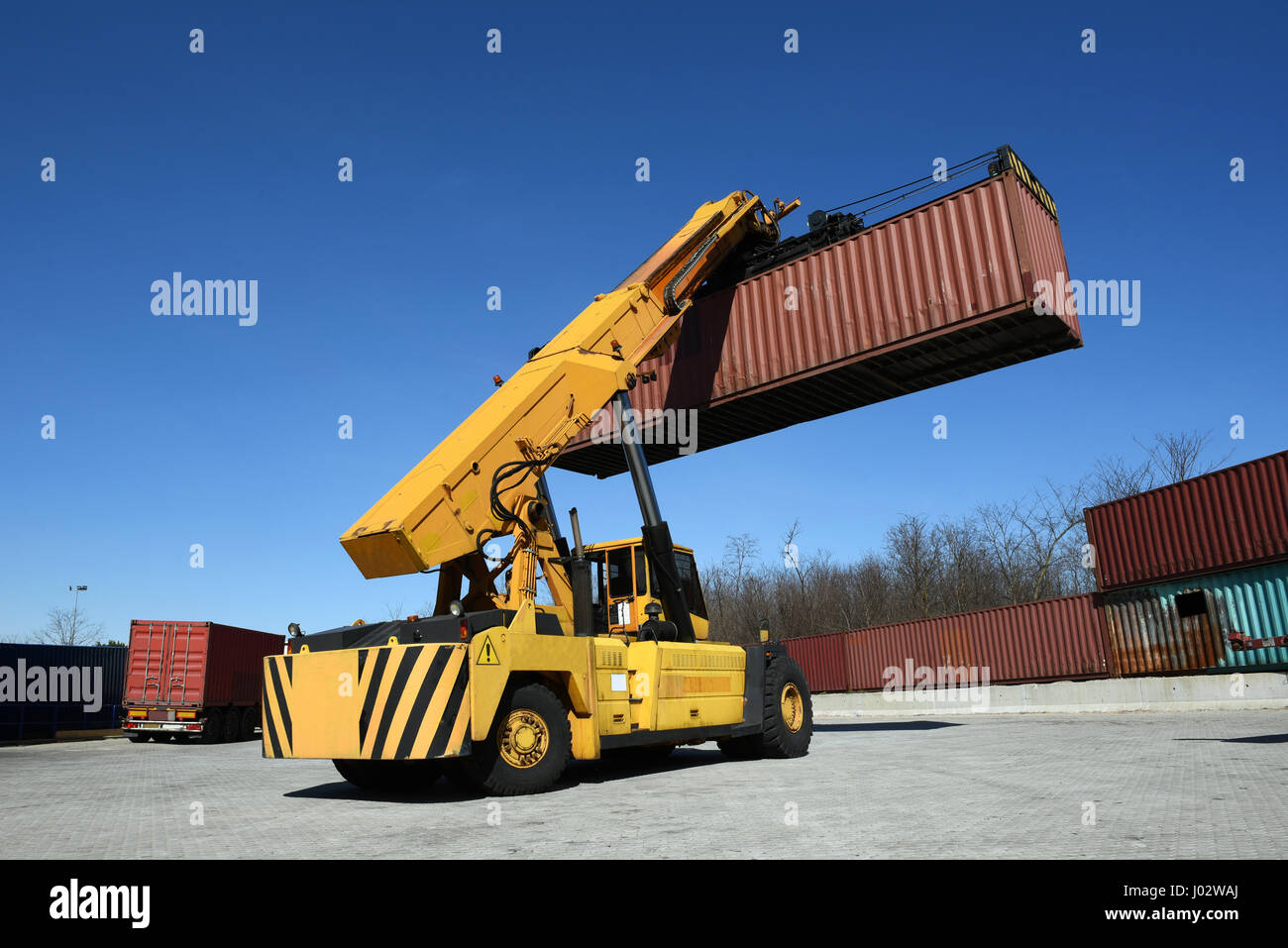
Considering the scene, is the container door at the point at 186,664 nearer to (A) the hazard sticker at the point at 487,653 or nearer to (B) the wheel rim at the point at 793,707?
(B) the wheel rim at the point at 793,707

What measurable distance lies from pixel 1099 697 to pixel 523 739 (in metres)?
19.1

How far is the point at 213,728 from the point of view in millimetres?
22719

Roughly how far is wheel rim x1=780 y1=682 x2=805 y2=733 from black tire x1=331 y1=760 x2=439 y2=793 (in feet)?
15.7

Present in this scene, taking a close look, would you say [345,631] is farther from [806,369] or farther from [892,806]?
[806,369]

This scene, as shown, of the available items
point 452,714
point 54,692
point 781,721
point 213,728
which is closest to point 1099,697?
point 781,721

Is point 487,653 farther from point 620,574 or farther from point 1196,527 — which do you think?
point 1196,527

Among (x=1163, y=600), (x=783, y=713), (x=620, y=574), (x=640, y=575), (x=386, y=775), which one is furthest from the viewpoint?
(x=1163, y=600)

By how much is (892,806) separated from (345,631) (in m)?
4.90

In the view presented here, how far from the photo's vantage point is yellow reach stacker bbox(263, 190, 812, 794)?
23.9 feet

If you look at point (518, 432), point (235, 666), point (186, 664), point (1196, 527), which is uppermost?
point (518, 432)

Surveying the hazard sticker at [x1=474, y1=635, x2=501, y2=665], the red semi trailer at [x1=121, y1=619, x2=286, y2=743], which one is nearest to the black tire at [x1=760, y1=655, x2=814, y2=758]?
the hazard sticker at [x1=474, y1=635, x2=501, y2=665]

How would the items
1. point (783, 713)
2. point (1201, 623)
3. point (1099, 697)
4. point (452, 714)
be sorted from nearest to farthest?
1. point (452, 714)
2. point (783, 713)
3. point (1201, 623)
4. point (1099, 697)

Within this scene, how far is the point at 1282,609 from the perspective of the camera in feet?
57.6

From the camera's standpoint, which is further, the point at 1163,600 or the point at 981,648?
the point at 981,648
